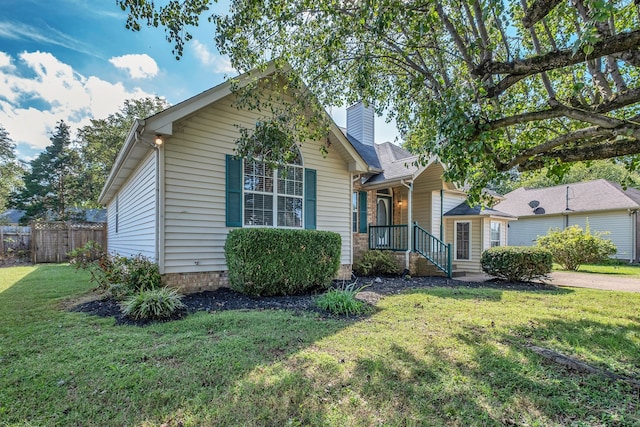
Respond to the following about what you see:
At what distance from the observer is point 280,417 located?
2.36m

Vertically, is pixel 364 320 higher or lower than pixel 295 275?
lower

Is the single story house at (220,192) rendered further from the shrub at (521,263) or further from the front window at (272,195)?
the shrub at (521,263)

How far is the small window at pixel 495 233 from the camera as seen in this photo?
1326 cm

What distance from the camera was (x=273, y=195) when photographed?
7.80 m

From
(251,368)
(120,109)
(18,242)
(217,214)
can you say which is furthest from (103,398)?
(120,109)

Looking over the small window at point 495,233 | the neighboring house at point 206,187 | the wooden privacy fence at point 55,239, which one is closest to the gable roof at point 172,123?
the neighboring house at point 206,187

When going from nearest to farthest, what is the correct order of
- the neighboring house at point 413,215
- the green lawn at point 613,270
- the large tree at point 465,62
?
1. the large tree at point 465,62
2. the neighboring house at point 413,215
3. the green lawn at point 613,270

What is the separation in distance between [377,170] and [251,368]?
8597 millimetres

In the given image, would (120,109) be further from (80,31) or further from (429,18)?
(429,18)

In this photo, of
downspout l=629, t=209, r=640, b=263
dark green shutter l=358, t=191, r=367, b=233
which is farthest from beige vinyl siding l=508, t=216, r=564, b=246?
dark green shutter l=358, t=191, r=367, b=233

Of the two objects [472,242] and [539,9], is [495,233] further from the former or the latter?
[539,9]

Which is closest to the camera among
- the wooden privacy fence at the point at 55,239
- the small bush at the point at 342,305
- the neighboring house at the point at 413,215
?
the small bush at the point at 342,305

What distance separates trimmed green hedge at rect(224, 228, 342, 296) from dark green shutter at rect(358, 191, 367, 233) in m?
4.40

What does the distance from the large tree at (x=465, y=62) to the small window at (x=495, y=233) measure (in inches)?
275
